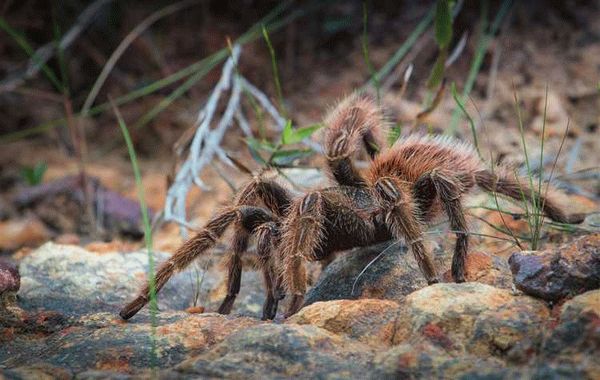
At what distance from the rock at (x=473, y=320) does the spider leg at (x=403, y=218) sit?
401 mm

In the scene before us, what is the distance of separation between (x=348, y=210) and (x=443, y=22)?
1.51m

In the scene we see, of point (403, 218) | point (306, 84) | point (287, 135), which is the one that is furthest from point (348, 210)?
point (306, 84)

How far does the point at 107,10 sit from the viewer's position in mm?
5973

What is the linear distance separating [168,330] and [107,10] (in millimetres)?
4205

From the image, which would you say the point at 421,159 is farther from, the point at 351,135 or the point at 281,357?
the point at 281,357

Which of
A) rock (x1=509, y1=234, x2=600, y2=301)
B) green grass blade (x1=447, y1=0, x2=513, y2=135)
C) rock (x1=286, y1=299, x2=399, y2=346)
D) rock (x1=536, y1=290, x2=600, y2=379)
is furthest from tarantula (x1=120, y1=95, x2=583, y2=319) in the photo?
→ green grass blade (x1=447, y1=0, x2=513, y2=135)

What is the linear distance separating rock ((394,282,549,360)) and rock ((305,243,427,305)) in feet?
1.69

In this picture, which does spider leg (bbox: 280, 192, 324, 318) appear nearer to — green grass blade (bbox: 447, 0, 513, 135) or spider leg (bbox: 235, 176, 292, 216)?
spider leg (bbox: 235, 176, 292, 216)

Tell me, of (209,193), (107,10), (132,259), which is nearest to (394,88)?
(209,193)

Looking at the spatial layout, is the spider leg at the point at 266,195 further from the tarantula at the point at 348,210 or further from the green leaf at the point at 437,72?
the green leaf at the point at 437,72

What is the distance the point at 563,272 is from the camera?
2109 mm

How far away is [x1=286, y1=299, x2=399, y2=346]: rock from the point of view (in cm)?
216

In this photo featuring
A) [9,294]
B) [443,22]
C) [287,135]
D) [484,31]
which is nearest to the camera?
[9,294]

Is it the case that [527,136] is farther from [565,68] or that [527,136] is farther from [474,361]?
[474,361]
